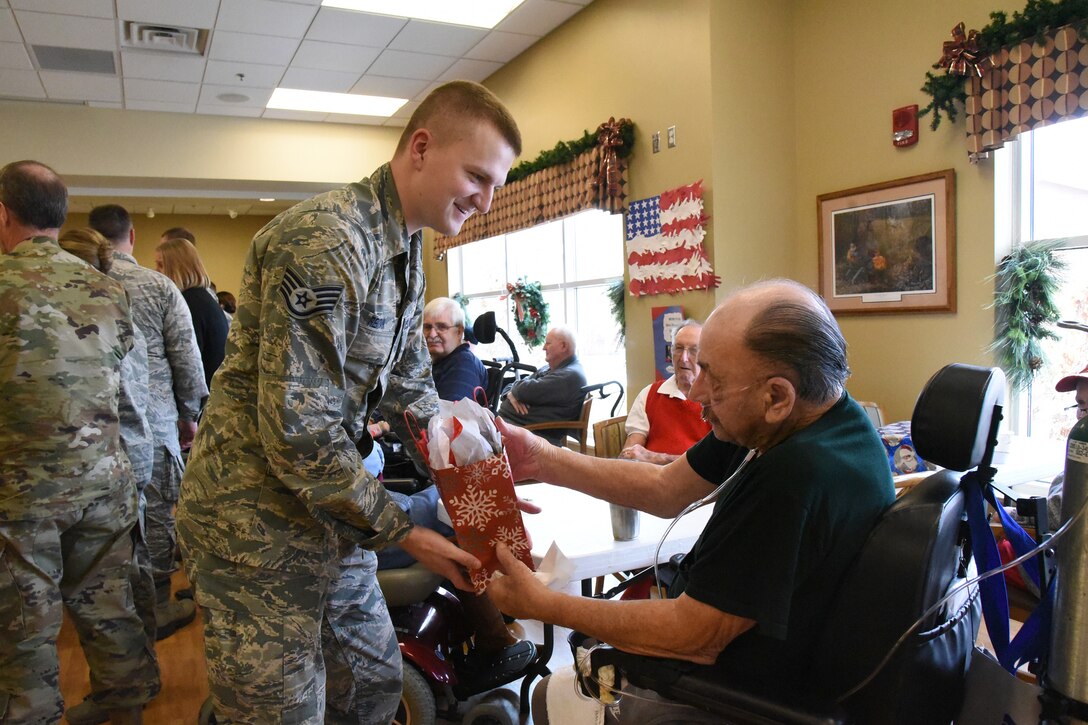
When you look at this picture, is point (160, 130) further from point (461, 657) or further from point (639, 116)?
point (461, 657)

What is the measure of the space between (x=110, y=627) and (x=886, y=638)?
2126mm

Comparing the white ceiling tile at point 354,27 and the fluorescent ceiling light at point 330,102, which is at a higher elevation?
the fluorescent ceiling light at point 330,102

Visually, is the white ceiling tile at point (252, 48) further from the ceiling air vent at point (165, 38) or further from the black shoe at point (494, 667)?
the black shoe at point (494, 667)

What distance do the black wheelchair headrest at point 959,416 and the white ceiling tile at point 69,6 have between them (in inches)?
209

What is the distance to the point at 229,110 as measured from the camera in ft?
22.9

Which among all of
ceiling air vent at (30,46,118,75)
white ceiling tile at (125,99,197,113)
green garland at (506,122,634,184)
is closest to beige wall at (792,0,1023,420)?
green garland at (506,122,634,184)

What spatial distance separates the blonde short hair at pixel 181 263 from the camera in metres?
3.70

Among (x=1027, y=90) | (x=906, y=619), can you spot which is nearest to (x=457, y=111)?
(x=906, y=619)

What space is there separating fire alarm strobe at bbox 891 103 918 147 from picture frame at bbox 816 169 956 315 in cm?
18

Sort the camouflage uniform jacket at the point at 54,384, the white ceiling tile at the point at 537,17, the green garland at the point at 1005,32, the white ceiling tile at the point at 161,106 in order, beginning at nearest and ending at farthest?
the camouflage uniform jacket at the point at 54,384, the green garland at the point at 1005,32, the white ceiling tile at the point at 537,17, the white ceiling tile at the point at 161,106

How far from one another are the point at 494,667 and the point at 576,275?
152 inches

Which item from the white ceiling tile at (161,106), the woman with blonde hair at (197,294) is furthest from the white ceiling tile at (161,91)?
the woman with blonde hair at (197,294)

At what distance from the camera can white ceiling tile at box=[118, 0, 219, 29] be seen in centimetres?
469

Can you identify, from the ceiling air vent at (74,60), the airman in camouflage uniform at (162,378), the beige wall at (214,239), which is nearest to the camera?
the airman in camouflage uniform at (162,378)
